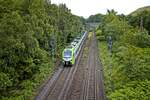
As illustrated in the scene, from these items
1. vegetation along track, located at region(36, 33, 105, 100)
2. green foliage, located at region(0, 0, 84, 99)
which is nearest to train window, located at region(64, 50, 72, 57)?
vegetation along track, located at region(36, 33, 105, 100)

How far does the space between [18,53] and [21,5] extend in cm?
1423

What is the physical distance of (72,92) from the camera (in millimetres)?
31016

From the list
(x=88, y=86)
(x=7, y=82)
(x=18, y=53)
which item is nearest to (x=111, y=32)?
(x=88, y=86)

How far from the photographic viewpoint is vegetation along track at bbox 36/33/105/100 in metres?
29.6

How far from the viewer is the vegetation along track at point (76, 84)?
2956 cm

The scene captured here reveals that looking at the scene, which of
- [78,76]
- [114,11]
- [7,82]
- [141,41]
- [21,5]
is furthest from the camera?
[114,11]

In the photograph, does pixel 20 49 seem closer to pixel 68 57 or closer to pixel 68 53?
pixel 68 57

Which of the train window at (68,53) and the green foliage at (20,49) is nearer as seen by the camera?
the green foliage at (20,49)

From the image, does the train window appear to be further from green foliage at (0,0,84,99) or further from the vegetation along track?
green foliage at (0,0,84,99)

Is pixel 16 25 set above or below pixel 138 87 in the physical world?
above

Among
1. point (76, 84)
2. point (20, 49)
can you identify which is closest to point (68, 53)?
point (76, 84)

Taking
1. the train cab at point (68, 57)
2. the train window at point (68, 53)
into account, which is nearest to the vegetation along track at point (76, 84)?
the train cab at point (68, 57)

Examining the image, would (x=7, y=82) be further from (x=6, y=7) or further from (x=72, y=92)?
(x=6, y=7)

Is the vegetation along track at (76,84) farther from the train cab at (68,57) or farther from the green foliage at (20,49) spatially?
the green foliage at (20,49)
